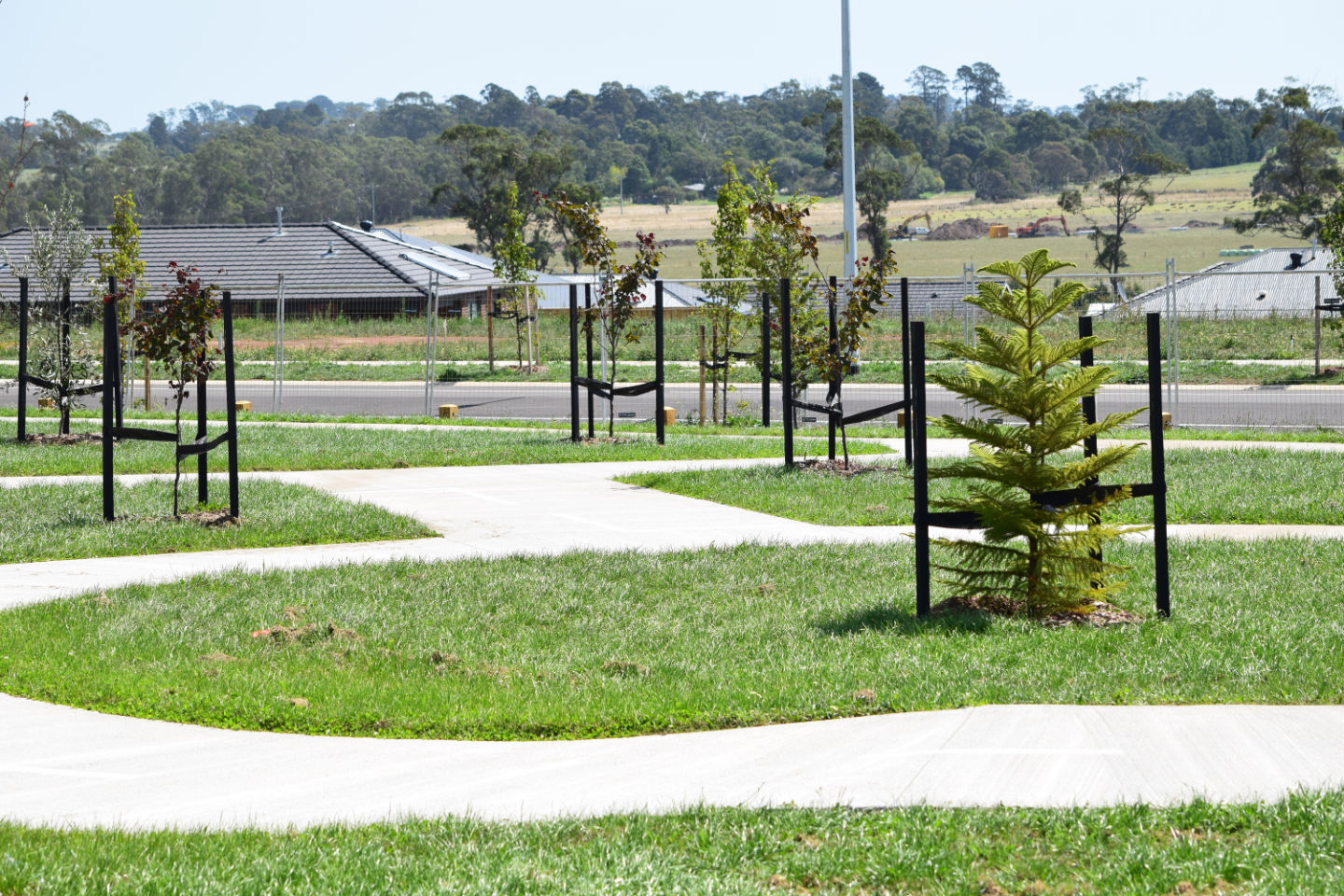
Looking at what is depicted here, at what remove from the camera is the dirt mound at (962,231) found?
10612 cm

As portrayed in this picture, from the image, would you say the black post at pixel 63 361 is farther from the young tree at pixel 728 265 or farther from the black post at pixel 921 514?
the black post at pixel 921 514

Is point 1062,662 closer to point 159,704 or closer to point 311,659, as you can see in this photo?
point 311,659

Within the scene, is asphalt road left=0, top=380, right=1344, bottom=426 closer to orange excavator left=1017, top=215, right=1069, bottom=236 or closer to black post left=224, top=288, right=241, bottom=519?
black post left=224, top=288, right=241, bottom=519

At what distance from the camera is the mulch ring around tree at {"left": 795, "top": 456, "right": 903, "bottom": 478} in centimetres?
1436

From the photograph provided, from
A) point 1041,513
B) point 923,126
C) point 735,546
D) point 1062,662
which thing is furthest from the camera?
point 923,126

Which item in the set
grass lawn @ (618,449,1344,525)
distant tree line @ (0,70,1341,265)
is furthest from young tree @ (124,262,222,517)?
distant tree line @ (0,70,1341,265)

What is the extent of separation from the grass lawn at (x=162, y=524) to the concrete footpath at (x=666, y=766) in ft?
14.0

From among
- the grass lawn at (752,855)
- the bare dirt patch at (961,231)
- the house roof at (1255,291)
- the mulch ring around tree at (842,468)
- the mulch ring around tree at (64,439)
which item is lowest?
the grass lawn at (752,855)

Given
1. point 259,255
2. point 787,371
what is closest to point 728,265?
point 787,371

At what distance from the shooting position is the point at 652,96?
17512 centimetres

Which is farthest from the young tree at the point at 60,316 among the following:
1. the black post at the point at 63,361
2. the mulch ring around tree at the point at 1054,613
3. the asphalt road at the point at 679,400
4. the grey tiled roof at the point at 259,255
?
the grey tiled roof at the point at 259,255

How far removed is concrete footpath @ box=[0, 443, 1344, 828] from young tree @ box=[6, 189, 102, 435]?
12458mm

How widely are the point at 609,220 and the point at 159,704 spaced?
114 metres

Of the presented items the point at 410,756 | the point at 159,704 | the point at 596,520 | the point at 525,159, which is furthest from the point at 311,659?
the point at 525,159
